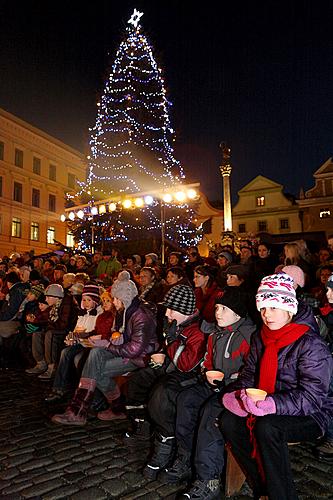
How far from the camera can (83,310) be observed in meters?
6.53

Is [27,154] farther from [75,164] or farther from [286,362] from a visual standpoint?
[286,362]

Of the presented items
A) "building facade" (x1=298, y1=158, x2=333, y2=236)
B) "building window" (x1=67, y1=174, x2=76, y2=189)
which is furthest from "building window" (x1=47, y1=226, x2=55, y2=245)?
"building facade" (x1=298, y1=158, x2=333, y2=236)

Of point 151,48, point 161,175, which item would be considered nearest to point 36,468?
point 161,175

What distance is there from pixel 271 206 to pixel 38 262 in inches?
1241

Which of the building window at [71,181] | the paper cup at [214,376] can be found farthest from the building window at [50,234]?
the paper cup at [214,376]

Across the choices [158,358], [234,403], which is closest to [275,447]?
[234,403]

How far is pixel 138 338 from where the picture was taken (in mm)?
4941

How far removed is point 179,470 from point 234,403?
37.9 inches

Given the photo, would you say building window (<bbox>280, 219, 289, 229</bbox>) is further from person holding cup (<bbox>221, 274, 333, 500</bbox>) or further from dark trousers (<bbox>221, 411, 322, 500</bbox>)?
dark trousers (<bbox>221, 411, 322, 500</bbox>)

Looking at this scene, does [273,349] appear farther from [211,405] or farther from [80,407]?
[80,407]

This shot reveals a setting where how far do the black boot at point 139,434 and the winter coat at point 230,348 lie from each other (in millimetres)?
1207

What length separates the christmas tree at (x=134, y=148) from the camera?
24641mm

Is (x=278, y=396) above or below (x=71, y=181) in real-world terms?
below

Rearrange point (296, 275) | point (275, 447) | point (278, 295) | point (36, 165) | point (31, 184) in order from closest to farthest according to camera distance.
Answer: point (275, 447), point (278, 295), point (296, 275), point (31, 184), point (36, 165)
